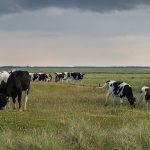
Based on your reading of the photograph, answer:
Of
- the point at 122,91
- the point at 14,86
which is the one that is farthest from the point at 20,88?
the point at 122,91

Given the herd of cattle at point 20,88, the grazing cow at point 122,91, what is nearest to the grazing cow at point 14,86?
the herd of cattle at point 20,88

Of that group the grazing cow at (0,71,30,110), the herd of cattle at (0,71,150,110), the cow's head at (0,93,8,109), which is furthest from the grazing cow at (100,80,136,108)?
the cow's head at (0,93,8,109)

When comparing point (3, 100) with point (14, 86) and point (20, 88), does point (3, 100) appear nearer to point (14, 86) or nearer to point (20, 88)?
point (14, 86)

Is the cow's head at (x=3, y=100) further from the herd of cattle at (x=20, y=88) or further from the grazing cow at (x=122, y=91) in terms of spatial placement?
the grazing cow at (x=122, y=91)

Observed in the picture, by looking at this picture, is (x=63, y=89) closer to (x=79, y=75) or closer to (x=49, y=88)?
(x=49, y=88)

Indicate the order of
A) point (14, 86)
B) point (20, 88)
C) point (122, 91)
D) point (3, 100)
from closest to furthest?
point (3, 100)
point (14, 86)
point (20, 88)
point (122, 91)

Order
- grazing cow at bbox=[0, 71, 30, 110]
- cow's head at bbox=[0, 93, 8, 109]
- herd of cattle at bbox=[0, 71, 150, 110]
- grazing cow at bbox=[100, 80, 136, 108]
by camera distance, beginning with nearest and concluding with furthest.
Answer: cow's head at bbox=[0, 93, 8, 109] → grazing cow at bbox=[0, 71, 30, 110] → herd of cattle at bbox=[0, 71, 150, 110] → grazing cow at bbox=[100, 80, 136, 108]

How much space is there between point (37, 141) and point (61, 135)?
1.72 m

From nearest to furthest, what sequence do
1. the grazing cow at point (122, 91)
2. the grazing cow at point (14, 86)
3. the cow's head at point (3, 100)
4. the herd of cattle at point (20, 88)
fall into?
the cow's head at point (3, 100) → the grazing cow at point (14, 86) → the herd of cattle at point (20, 88) → the grazing cow at point (122, 91)

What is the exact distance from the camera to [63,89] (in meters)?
49.6

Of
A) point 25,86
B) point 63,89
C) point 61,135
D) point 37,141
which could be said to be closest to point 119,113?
point 25,86

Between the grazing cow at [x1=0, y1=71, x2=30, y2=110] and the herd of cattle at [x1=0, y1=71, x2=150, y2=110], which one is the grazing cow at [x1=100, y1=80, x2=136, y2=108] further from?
the grazing cow at [x1=0, y1=71, x2=30, y2=110]

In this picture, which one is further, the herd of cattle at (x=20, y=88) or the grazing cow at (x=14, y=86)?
the herd of cattle at (x=20, y=88)

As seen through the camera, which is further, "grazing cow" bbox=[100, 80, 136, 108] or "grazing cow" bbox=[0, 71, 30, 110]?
"grazing cow" bbox=[100, 80, 136, 108]
